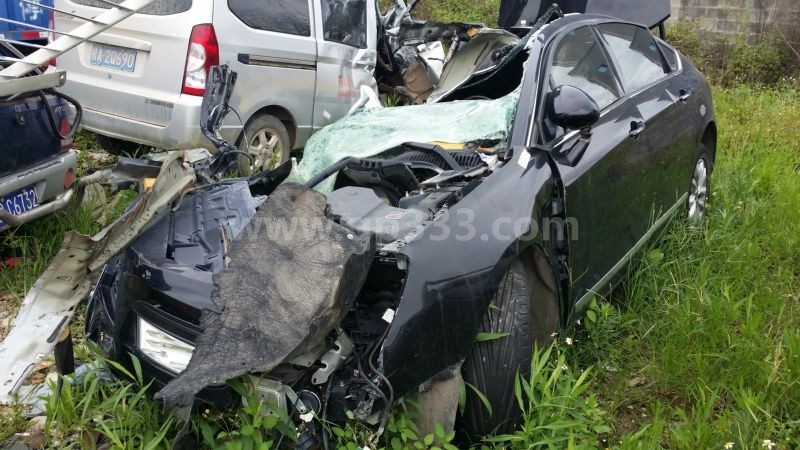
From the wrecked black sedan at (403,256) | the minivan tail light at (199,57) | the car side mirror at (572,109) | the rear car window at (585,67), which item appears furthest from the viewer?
the minivan tail light at (199,57)

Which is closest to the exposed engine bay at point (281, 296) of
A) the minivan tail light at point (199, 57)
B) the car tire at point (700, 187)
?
the car tire at point (700, 187)

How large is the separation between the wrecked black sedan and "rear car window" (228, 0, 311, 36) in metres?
2.16

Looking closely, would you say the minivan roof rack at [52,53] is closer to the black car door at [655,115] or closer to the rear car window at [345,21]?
the rear car window at [345,21]

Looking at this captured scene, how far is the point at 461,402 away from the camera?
7.84ft

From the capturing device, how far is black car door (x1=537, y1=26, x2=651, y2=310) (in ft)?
9.56

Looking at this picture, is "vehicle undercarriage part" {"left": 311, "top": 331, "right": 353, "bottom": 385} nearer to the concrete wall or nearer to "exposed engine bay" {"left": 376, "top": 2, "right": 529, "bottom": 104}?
"exposed engine bay" {"left": 376, "top": 2, "right": 529, "bottom": 104}

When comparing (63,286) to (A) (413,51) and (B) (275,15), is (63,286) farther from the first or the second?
(A) (413,51)

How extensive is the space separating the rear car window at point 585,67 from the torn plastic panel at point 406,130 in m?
0.30

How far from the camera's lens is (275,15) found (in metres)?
5.54

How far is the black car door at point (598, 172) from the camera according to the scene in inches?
115

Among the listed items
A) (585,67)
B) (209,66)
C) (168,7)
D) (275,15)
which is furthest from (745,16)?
(168,7)

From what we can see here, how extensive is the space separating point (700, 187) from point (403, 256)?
118 inches

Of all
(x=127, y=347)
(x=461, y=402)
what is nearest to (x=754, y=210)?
(x=461, y=402)

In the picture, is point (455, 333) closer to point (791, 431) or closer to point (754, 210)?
point (791, 431)
